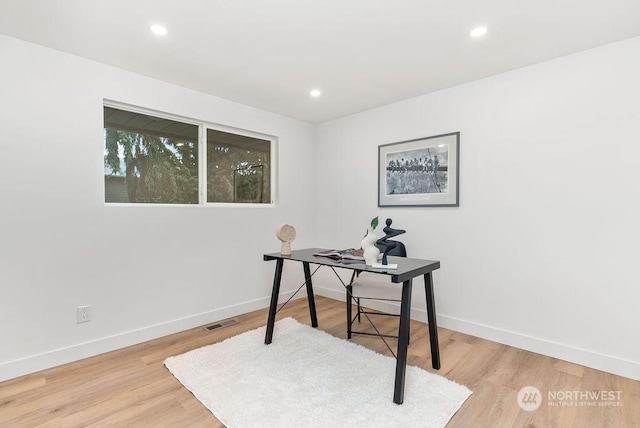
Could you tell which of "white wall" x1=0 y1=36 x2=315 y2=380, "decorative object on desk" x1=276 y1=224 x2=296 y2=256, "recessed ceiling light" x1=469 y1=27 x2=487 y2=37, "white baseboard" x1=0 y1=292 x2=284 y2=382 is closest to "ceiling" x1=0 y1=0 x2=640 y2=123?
"recessed ceiling light" x1=469 y1=27 x2=487 y2=37

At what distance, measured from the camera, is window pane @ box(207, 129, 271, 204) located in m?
3.27

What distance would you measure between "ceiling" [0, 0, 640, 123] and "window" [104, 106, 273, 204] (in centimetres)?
46

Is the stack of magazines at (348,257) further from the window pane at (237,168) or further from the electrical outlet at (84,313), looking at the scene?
the electrical outlet at (84,313)

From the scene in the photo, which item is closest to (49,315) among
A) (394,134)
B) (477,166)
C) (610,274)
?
(394,134)

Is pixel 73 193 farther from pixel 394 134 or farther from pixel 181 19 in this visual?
pixel 394 134

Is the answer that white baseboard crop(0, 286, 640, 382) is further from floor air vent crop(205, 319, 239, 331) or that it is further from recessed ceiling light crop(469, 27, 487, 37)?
recessed ceiling light crop(469, 27, 487, 37)

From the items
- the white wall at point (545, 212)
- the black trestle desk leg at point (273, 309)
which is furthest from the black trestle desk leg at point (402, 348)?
the white wall at point (545, 212)

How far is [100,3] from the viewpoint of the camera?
5.82 feet

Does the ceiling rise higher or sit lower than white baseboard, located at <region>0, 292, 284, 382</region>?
higher

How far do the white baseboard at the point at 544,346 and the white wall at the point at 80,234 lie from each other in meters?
2.23

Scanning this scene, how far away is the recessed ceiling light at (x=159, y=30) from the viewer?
1996mm

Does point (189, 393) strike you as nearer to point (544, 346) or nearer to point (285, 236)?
point (285, 236)

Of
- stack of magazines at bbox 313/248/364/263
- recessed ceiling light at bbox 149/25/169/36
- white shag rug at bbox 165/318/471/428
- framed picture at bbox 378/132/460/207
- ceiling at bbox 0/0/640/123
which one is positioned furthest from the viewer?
framed picture at bbox 378/132/460/207

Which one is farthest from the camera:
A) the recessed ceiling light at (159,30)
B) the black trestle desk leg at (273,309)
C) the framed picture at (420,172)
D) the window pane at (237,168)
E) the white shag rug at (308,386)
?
the window pane at (237,168)
